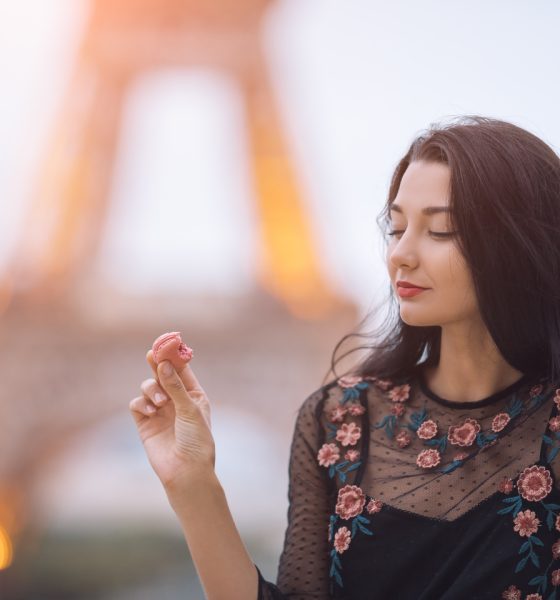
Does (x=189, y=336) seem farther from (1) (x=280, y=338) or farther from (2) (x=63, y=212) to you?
(2) (x=63, y=212)

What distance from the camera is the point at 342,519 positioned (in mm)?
1324

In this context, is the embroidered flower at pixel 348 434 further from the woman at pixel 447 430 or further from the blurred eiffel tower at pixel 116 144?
the blurred eiffel tower at pixel 116 144

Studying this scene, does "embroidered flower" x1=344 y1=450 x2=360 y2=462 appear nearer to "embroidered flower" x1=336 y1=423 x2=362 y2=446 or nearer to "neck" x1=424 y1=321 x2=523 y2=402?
"embroidered flower" x1=336 y1=423 x2=362 y2=446

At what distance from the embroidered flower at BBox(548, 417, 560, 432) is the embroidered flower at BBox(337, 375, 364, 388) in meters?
0.36

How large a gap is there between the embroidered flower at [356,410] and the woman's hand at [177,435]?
0.25 m

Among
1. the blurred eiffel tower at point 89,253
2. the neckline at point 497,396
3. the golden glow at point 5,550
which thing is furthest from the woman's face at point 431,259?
the golden glow at point 5,550

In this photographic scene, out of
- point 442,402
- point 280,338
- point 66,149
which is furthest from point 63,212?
point 442,402

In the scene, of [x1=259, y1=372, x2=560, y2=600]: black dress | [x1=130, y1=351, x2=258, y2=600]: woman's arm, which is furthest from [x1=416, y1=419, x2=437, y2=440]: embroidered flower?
[x1=130, y1=351, x2=258, y2=600]: woman's arm

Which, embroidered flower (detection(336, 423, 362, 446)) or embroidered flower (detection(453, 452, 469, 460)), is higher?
embroidered flower (detection(336, 423, 362, 446))

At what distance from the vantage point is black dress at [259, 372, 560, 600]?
1.18 m

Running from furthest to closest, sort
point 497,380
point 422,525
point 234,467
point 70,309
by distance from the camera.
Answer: point 234,467 < point 70,309 < point 497,380 < point 422,525

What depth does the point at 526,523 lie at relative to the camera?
46.6 inches

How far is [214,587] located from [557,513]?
19.4 inches

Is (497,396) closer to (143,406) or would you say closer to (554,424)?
(554,424)
